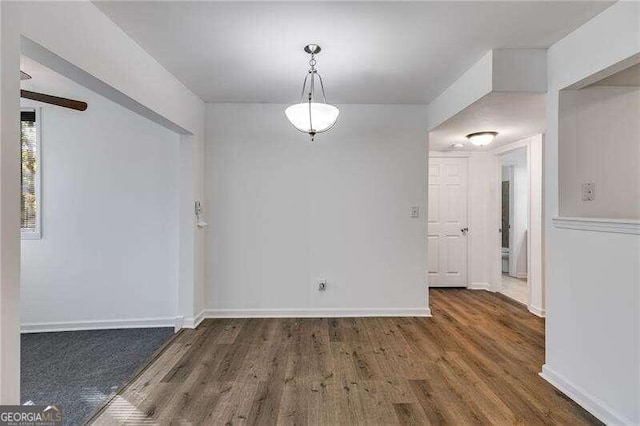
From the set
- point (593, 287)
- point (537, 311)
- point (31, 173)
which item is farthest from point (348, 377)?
point (31, 173)

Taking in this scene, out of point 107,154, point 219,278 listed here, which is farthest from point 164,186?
point 219,278

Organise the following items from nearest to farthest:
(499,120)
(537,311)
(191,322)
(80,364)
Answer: (80,364) → (499,120) → (191,322) → (537,311)

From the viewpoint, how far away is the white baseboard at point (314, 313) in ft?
12.3

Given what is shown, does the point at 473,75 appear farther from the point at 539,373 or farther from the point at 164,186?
the point at 164,186

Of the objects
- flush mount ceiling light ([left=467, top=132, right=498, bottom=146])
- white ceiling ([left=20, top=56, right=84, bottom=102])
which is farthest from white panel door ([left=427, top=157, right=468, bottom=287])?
white ceiling ([left=20, top=56, right=84, bottom=102])

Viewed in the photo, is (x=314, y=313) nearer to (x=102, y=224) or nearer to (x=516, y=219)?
(x=102, y=224)

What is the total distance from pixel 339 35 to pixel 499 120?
201 centimetres

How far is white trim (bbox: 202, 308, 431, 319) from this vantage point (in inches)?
147

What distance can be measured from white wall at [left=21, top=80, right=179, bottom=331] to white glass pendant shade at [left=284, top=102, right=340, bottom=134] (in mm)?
1845

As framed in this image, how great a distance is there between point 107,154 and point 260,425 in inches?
124

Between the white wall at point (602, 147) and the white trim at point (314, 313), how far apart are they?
6.83 feet

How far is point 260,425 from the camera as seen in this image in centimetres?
189

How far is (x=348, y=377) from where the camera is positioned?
242cm

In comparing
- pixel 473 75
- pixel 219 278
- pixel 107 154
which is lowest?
pixel 219 278
